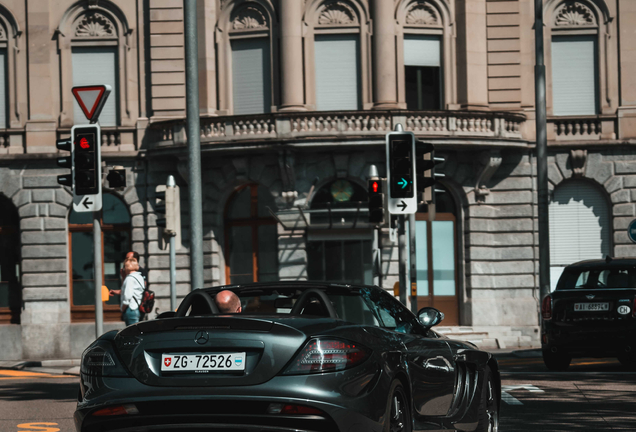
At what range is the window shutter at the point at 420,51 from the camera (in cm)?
2772

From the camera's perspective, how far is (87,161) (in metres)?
13.4

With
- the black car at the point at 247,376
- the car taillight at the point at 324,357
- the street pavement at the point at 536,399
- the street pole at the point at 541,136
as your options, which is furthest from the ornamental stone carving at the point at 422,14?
the car taillight at the point at 324,357

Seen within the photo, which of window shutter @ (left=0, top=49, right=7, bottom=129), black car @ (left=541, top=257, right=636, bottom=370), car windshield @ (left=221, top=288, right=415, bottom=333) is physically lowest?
black car @ (left=541, top=257, right=636, bottom=370)

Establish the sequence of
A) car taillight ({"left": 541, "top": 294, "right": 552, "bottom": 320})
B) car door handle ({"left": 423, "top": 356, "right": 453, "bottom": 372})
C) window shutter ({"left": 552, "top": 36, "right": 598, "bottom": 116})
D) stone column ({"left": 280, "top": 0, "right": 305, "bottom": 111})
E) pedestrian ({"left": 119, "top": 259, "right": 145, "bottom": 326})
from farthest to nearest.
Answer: window shutter ({"left": 552, "top": 36, "right": 598, "bottom": 116}) → stone column ({"left": 280, "top": 0, "right": 305, "bottom": 111}) → pedestrian ({"left": 119, "top": 259, "right": 145, "bottom": 326}) → car taillight ({"left": 541, "top": 294, "right": 552, "bottom": 320}) → car door handle ({"left": 423, "top": 356, "right": 453, "bottom": 372})

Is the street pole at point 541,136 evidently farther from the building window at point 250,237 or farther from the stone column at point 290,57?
Answer: the building window at point 250,237

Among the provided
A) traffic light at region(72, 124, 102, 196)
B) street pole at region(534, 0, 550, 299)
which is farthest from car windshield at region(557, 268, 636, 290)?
street pole at region(534, 0, 550, 299)

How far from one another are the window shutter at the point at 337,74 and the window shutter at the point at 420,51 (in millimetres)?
1393

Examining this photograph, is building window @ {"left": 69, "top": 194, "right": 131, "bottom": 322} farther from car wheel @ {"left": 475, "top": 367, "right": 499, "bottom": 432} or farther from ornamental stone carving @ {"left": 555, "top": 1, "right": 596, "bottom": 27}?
car wheel @ {"left": 475, "top": 367, "right": 499, "bottom": 432}

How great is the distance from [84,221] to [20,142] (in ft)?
8.99

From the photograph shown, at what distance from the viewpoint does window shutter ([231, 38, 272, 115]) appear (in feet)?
90.8

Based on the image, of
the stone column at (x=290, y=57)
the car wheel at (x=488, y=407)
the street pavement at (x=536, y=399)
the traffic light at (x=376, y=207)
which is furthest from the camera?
the stone column at (x=290, y=57)

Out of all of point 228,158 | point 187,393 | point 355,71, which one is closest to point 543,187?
point 355,71

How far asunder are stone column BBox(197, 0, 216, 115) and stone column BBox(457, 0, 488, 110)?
6.68 m

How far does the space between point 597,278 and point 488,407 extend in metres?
8.02
